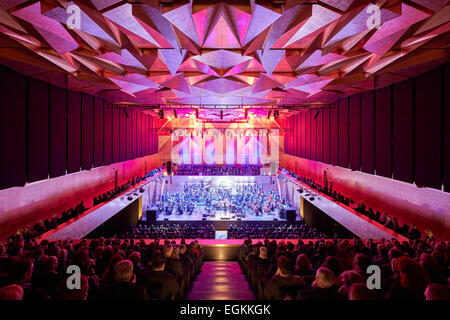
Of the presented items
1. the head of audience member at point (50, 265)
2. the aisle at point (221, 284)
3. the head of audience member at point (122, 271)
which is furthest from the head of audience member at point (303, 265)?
the head of audience member at point (50, 265)

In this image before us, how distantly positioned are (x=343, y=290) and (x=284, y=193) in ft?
64.2

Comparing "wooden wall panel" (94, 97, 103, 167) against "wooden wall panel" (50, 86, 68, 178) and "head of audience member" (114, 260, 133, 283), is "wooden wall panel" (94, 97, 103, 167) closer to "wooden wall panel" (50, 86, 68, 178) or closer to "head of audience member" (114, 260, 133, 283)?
"wooden wall panel" (50, 86, 68, 178)

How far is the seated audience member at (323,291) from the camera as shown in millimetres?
2564

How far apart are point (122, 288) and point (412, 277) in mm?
3149

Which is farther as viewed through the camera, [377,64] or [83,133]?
[83,133]

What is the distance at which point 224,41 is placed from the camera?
6.60 metres

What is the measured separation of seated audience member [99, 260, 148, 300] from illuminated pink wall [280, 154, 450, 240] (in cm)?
859

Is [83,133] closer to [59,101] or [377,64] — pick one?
[59,101]

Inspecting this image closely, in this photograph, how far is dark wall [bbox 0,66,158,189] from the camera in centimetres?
756

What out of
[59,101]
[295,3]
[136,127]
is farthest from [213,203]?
[295,3]

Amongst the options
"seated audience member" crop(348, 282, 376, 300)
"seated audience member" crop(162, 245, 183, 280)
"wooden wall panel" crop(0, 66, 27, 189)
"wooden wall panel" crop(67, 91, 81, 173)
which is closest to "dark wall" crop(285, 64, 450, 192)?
"seated audience member" crop(348, 282, 376, 300)

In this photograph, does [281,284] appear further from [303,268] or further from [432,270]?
[432,270]
